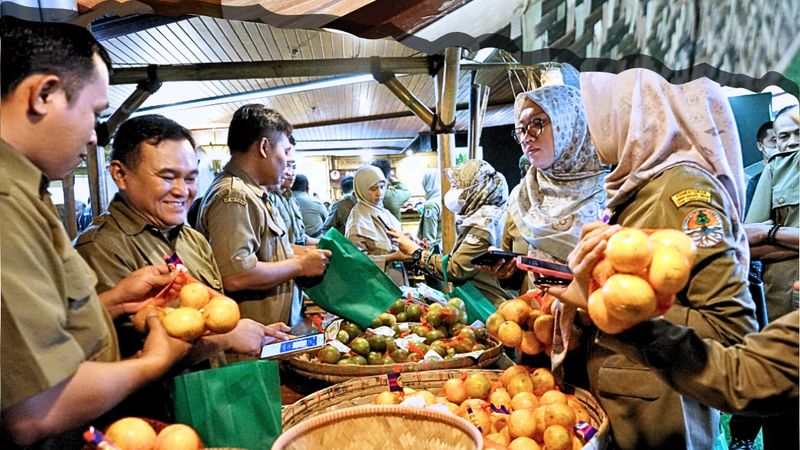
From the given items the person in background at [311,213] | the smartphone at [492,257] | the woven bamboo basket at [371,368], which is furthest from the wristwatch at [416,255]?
the person in background at [311,213]

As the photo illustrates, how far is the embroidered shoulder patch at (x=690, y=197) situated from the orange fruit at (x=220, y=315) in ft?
4.08

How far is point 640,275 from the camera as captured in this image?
39.0 inches

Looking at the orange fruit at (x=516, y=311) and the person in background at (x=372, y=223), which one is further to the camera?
the person in background at (x=372, y=223)

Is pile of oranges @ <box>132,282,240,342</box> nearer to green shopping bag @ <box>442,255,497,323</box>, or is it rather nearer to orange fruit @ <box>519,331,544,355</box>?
orange fruit @ <box>519,331,544,355</box>

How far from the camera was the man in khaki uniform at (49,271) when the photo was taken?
909mm

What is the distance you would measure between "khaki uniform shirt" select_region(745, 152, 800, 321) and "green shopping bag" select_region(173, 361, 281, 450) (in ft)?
10.0

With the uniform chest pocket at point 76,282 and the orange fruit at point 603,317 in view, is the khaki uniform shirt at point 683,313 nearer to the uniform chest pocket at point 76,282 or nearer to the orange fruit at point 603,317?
the orange fruit at point 603,317

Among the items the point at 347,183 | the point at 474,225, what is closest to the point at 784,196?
the point at 474,225

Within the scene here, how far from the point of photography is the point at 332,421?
4.67 feet

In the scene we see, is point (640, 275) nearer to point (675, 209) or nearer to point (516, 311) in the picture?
point (675, 209)

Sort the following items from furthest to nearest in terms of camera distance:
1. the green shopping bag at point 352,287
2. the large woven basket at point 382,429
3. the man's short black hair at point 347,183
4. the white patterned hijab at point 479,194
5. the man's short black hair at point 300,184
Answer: the man's short black hair at point 347,183 < the man's short black hair at point 300,184 < the white patterned hijab at point 479,194 < the green shopping bag at point 352,287 < the large woven basket at point 382,429

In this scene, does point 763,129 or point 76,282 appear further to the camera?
point 763,129

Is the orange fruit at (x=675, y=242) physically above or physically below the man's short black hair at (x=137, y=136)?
below

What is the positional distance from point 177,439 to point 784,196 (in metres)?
3.68
